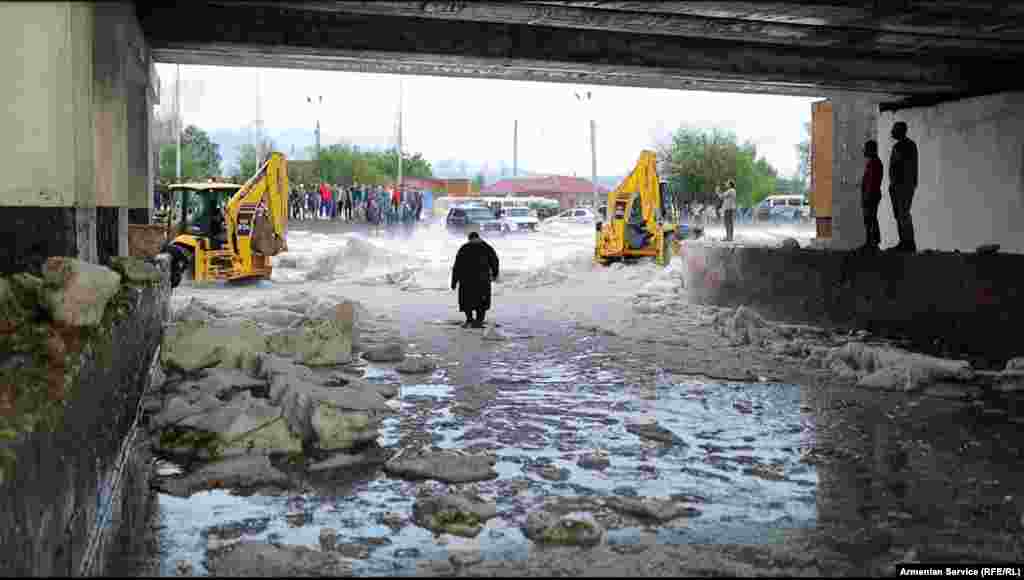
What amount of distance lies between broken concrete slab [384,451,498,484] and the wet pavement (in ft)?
0.36

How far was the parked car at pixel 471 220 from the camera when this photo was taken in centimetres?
3925

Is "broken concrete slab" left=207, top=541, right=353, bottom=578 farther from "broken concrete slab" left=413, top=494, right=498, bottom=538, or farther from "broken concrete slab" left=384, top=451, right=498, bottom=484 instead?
"broken concrete slab" left=384, top=451, right=498, bottom=484

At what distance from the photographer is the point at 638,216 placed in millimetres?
23672

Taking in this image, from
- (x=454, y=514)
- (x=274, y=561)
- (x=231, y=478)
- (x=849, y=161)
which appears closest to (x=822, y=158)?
(x=849, y=161)

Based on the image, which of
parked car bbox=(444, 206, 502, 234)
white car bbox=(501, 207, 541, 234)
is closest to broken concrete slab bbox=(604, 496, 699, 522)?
parked car bbox=(444, 206, 502, 234)

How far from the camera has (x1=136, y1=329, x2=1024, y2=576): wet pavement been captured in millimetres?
4941

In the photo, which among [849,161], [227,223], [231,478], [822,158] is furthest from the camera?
[822,158]

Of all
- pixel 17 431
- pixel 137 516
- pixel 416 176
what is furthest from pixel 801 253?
pixel 416 176

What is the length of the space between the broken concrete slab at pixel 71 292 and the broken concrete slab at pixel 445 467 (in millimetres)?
2060

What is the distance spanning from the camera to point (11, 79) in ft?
19.2

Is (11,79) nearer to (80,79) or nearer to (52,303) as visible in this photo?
(80,79)

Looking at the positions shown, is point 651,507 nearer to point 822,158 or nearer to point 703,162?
point 822,158

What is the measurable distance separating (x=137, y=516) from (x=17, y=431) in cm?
162

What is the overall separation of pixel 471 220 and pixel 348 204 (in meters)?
5.38
